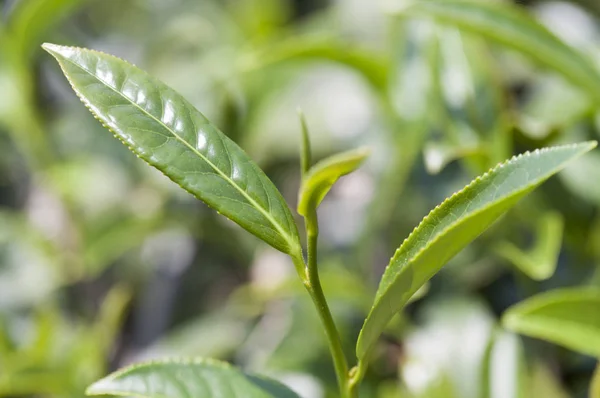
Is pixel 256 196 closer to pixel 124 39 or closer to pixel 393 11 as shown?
pixel 393 11

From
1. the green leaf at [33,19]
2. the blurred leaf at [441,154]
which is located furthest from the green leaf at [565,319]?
the green leaf at [33,19]

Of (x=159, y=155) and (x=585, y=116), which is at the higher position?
(x=159, y=155)

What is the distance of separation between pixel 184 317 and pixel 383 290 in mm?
816

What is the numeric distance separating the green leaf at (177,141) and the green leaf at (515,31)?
0.38 meters

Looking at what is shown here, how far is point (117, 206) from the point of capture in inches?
45.5

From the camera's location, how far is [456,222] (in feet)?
1.29

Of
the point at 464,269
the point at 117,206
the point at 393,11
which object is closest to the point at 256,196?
the point at 393,11

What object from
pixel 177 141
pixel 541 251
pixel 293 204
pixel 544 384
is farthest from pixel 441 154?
pixel 293 204

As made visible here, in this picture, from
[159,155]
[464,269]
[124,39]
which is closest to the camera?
[159,155]

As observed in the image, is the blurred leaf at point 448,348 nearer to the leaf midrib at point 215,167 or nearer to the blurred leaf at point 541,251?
the blurred leaf at point 541,251

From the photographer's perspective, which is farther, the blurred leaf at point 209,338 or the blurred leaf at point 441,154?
the blurred leaf at point 209,338

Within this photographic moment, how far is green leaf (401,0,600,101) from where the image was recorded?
743 millimetres

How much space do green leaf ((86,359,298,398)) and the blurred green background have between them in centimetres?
28

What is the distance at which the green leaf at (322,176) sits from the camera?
401mm
